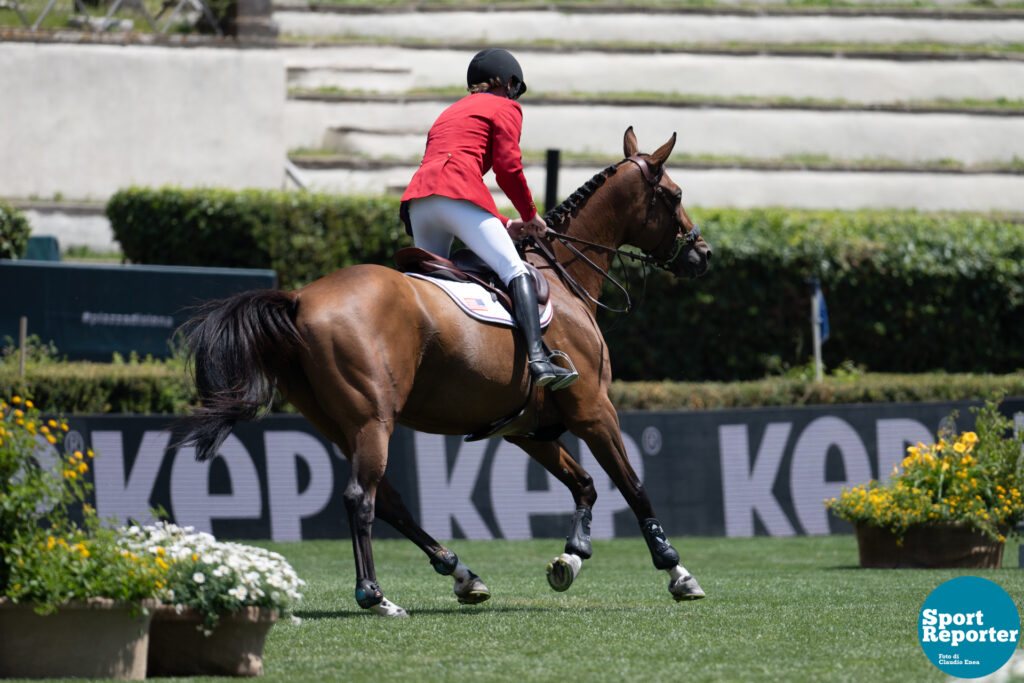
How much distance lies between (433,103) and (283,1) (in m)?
4.60

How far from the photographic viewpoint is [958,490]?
9.92 m

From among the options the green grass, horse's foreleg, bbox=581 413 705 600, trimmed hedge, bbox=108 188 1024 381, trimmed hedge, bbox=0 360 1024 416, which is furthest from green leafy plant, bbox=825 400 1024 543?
trimmed hedge, bbox=108 188 1024 381

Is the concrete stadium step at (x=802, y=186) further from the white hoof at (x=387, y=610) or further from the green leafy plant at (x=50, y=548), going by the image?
the green leafy plant at (x=50, y=548)

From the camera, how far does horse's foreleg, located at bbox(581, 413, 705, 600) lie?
740 cm

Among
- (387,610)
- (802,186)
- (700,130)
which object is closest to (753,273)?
(802,186)

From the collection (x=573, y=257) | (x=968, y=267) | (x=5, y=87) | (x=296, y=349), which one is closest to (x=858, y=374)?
(x=968, y=267)

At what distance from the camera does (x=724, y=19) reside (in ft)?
86.7

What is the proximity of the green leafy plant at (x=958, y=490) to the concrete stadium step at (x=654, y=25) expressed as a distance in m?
16.7

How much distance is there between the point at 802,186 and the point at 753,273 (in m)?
5.72

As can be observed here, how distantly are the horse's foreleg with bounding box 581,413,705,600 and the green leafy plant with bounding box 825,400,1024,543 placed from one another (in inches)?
125

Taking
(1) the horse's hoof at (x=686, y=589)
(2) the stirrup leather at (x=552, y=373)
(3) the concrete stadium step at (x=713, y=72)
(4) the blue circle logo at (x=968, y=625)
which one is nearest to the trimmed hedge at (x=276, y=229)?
(3) the concrete stadium step at (x=713, y=72)

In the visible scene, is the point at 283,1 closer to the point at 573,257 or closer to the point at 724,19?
the point at 724,19

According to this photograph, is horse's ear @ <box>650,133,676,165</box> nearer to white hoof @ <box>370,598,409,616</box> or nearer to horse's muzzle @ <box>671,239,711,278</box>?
horse's muzzle @ <box>671,239,711,278</box>

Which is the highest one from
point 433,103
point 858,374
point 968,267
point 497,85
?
point 433,103
